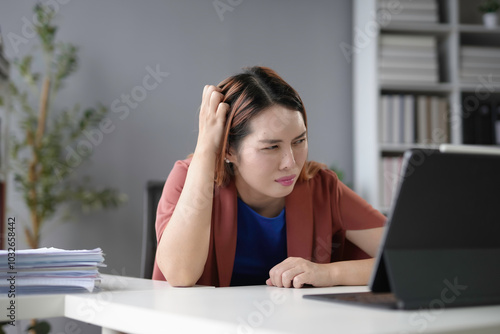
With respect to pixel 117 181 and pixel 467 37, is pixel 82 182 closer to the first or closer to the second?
pixel 117 181

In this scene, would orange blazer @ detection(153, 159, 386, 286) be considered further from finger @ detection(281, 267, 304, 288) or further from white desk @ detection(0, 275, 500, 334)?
white desk @ detection(0, 275, 500, 334)

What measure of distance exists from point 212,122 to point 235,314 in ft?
2.51

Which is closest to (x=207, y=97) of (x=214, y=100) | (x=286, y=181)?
(x=214, y=100)

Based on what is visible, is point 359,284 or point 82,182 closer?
point 359,284

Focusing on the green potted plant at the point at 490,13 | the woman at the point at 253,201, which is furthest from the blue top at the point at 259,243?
the green potted plant at the point at 490,13

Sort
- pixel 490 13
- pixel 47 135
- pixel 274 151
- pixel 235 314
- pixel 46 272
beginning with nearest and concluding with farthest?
pixel 235 314
pixel 46 272
pixel 274 151
pixel 47 135
pixel 490 13

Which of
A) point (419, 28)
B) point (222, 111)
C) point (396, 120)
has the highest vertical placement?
point (419, 28)

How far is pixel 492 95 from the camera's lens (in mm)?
3250

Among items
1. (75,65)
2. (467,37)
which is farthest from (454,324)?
(467,37)

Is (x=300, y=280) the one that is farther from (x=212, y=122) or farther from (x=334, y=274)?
(x=212, y=122)

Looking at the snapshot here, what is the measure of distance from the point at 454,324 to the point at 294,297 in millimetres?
306

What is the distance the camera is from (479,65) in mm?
3131

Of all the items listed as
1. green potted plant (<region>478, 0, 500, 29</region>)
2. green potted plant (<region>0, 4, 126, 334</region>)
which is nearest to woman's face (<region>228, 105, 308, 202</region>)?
green potted plant (<region>0, 4, 126, 334</region>)

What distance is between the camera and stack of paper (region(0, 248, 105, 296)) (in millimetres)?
913
